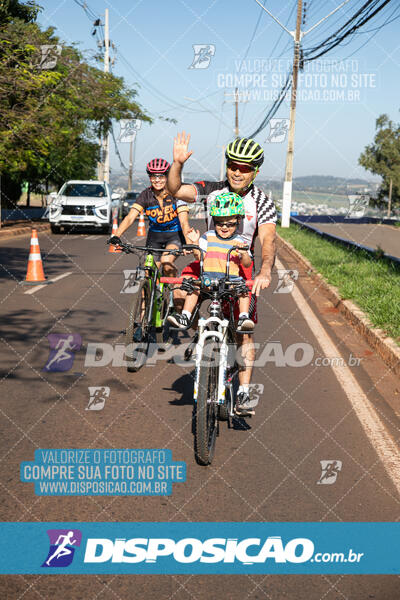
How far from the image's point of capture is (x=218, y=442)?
16.3ft

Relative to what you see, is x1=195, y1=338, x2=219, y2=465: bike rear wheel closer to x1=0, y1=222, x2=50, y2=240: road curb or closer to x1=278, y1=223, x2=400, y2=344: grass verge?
x1=278, y1=223, x2=400, y2=344: grass verge

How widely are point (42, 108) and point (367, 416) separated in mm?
19008

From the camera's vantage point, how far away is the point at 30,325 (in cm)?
866

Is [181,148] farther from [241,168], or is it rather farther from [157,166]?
[157,166]

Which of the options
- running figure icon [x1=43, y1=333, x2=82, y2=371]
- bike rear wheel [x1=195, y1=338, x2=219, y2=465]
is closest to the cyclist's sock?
bike rear wheel [x1=195, y1=338, x2=219, y2=465]

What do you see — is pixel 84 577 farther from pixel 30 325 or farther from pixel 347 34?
pixel 347 34

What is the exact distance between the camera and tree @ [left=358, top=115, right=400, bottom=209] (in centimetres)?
8025

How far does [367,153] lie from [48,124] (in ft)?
226

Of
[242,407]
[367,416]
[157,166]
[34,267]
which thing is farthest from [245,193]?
[34,267]

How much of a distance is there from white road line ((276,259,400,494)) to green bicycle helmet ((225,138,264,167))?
230cm

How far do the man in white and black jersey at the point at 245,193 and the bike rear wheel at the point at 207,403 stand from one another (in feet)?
1.97

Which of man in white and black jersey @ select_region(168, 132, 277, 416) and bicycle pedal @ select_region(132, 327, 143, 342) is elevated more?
man in white and black jersey @ select_region(168, 132, 277, 416)

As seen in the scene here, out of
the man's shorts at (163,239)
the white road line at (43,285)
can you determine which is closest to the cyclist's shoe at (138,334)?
the man's shorts at (163,239)

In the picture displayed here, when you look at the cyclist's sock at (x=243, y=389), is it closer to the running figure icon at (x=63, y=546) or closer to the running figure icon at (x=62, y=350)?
the running figure icon at (x=63, y=546)
